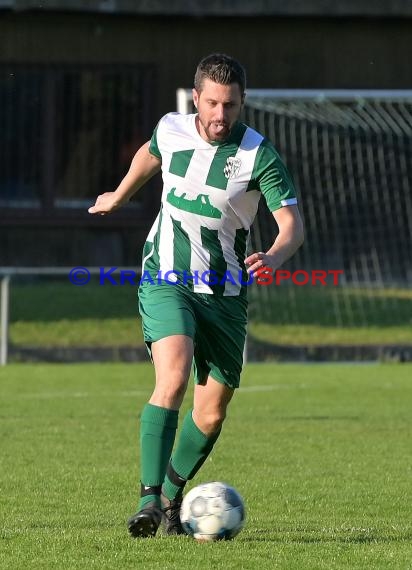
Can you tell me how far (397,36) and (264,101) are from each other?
5727 mm

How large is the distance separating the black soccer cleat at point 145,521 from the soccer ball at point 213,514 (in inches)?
8.1

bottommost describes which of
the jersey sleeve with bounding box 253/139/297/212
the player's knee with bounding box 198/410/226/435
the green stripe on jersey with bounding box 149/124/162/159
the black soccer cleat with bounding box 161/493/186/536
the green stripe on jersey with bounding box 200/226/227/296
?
the black soccer cleat with bounding box 161/493/186/536

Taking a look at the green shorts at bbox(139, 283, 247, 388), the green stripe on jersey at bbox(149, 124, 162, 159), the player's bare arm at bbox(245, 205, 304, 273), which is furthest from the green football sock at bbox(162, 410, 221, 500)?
the green stripe on jersey at bbox(149, 124, 162, 159)

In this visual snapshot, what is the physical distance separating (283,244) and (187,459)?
110 centimetres

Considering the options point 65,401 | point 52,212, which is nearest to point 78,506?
point 65,401

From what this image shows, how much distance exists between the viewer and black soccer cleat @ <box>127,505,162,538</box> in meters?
5.78

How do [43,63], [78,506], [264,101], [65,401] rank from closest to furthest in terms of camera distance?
1. [78,506]
2. [65,401]
3. [264,101]
4. [43,63]

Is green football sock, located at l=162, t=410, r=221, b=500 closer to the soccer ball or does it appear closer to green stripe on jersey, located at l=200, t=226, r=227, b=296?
the soccer ball

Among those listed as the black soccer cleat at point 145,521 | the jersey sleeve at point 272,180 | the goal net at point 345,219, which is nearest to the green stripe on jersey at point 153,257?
the jersey sleeve at point 272,180

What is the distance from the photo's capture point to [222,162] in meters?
6.30

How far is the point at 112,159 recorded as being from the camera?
68.3 feet

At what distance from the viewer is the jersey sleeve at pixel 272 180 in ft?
20.3

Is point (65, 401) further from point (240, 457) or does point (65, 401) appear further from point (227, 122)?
point (227, 122)

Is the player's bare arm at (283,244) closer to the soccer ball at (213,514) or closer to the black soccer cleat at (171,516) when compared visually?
the soccer ball at (213,514)
